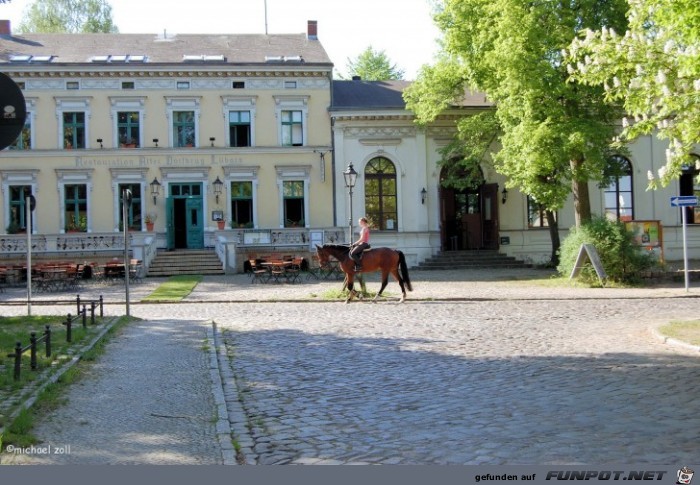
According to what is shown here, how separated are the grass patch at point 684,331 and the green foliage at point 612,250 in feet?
33.1

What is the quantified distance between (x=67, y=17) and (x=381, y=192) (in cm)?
2781

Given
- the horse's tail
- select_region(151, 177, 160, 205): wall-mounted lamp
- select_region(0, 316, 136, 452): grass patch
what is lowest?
A: select_region(0, 316, 136, 452): grass patch

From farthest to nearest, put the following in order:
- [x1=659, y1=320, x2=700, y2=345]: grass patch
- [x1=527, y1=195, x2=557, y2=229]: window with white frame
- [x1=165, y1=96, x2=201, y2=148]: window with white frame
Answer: [x1=527, y1=195, x2=557, y2=229]: window with white frame, [x1=165, y1=96, x2=201, y2=148]: window with white frame, [x1=659, y1=320, x2=700, y2=345]: grass patch

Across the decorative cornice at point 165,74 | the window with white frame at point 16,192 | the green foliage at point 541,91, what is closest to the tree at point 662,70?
the green foliage at point 541,91

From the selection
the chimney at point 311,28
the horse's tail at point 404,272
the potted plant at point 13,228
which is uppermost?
the chimney at point 311,28

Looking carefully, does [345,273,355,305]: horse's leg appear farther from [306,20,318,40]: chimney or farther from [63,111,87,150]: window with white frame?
[306,20,318,40]: chimney

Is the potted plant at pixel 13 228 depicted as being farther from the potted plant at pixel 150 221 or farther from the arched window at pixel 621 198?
the arched window at pixel 621 198

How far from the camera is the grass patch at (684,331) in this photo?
→ 10.9m

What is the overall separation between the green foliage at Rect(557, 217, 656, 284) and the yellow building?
1355 cm

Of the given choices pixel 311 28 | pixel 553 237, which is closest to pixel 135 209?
pixel 311 28

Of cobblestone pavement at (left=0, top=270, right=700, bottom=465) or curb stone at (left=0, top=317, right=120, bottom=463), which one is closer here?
cobblestone pavement at (left=0, top=270, right=700, bottom=465)

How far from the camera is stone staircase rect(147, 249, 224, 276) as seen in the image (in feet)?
102

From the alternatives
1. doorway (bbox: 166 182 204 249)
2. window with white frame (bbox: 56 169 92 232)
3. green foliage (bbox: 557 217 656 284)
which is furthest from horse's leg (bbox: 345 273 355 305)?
window with white frame (bbox: 56 169 92 232)

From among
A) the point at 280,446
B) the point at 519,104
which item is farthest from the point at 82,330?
the point at 519,104
